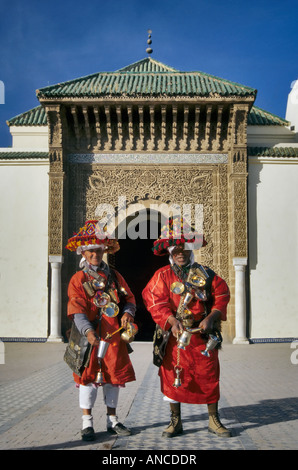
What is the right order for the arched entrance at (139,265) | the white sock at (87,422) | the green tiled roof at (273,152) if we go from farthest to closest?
the arched entrance at (139,265)
the green tiled roof at (273,152)
the white sock at (87,422)

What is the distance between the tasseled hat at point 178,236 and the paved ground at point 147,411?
119 cm

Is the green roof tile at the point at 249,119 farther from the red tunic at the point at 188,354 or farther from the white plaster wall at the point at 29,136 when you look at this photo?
the red tunic at the point at 188,354

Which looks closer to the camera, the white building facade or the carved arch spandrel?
the white building facade

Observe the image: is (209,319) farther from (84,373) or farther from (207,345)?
(84,373)

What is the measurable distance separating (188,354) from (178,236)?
756mm

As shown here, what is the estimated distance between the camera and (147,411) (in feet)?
12.7

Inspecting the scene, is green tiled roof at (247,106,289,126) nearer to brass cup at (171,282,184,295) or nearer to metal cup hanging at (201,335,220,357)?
brass cup at (171,282,184,295)

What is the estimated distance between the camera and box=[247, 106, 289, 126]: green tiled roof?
35.3 feet

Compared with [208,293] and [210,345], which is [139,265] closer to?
[208,293]

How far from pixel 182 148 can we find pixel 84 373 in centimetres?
755

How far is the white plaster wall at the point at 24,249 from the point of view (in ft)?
31.8

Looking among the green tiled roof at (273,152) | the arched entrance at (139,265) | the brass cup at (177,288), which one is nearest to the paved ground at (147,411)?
the brass cup at (177,288)

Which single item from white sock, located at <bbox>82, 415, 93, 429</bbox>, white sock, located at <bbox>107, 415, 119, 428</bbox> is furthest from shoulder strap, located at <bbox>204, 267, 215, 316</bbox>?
white sock, located at <bbox>82, 415, 93, 429</bbox>

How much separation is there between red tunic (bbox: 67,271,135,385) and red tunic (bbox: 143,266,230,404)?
256mm
